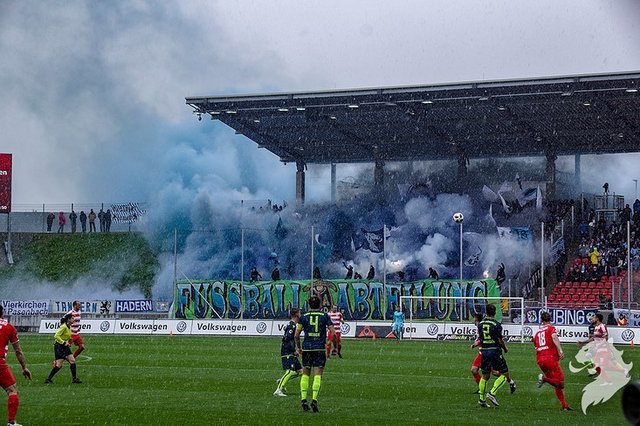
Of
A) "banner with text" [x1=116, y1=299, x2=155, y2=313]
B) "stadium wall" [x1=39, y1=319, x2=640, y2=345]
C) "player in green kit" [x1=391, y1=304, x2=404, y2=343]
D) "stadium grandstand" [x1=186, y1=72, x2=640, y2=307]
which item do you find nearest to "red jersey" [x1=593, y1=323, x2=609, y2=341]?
"stadium wall" [x1=39, y1=319, x2=640, y2=345]

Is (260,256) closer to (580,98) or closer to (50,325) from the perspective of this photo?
(50,325)

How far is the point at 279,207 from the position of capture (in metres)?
79.6

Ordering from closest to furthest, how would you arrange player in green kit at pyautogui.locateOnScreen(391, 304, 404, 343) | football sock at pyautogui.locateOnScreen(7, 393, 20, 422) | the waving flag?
football sock at pyautogui.locateOnScreen(7, 393, 20, 422)
player in green kit at pyautogui.locateOnScreen(391, 304, 404, 343)
the waving flag

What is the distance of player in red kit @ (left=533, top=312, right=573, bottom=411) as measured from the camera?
72.6ft

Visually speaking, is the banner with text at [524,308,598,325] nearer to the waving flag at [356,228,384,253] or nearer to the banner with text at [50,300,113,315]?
the waving flag at [356,228,384,253]

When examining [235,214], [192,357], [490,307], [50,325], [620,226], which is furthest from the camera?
[235,214]

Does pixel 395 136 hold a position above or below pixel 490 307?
above

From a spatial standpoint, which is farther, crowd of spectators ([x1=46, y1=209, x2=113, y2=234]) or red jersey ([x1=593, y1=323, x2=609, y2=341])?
crowd of spectators ([x1=46, y1=209, x2=113, y2=234])

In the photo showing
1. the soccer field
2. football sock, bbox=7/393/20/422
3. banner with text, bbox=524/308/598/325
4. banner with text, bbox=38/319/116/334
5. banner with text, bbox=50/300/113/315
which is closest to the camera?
football sock, bbox=7/393/20/422

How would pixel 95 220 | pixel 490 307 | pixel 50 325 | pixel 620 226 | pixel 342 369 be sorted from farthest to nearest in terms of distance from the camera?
pixel 95 220 < pixel 620 226 < pixel 50 325 < pixel 342 369 < pixel 490 307

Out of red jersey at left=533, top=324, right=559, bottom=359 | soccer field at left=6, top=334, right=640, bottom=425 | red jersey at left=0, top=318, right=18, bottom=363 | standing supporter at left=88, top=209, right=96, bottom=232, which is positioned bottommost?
soccer field at left=6, top=334, right=640, bottom=425

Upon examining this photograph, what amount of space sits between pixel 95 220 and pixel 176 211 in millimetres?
9080

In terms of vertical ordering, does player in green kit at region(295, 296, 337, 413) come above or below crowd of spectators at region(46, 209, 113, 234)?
below

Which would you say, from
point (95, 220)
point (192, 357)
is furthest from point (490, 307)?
point (95, 220)
